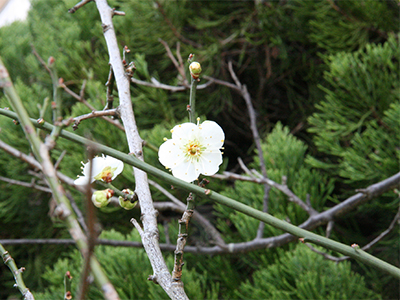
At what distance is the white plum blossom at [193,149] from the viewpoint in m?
0.30

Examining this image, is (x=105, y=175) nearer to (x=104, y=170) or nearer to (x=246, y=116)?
(x=104, y=170)

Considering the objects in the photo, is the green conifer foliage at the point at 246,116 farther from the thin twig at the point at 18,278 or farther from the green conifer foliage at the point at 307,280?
the thin twig at the point at 18,278

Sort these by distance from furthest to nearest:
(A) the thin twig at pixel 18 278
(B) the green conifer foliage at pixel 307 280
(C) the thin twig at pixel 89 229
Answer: (B) the green conifer foliage at pixel 307 280
(A) the thin twig at pixel 18 278
(C) the thin twig at pixel 89 229

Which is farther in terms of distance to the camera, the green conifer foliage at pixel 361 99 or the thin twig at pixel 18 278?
the green conifer foliage at pixel 361 99

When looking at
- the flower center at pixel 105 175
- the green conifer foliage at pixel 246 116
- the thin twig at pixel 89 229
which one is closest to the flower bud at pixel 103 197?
the flower center at pixel 105 175

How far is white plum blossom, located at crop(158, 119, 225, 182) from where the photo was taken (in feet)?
0.97

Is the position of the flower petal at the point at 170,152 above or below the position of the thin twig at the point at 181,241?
above

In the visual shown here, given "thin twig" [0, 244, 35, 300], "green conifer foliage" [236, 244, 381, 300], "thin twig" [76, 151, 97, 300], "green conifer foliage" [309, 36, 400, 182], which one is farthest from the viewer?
"green conifer foliage" [309, 36, 400, 182]

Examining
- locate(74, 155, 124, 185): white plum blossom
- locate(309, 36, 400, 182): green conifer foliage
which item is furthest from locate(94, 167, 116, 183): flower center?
locate(309, 36, 400, 182): green conifer foliage

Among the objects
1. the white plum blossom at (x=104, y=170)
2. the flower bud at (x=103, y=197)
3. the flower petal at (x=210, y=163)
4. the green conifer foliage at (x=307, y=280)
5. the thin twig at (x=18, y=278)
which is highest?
the white plum blossom at (x=104, y=170)

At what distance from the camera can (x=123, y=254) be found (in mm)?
559

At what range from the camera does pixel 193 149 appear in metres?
0.31

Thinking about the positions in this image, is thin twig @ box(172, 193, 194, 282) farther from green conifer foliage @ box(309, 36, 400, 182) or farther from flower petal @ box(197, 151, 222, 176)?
green conifer foliage @ box(309, 36, 400, 182)

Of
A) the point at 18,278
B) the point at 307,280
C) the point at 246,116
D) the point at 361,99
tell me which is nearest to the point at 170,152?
the point at 18,278
